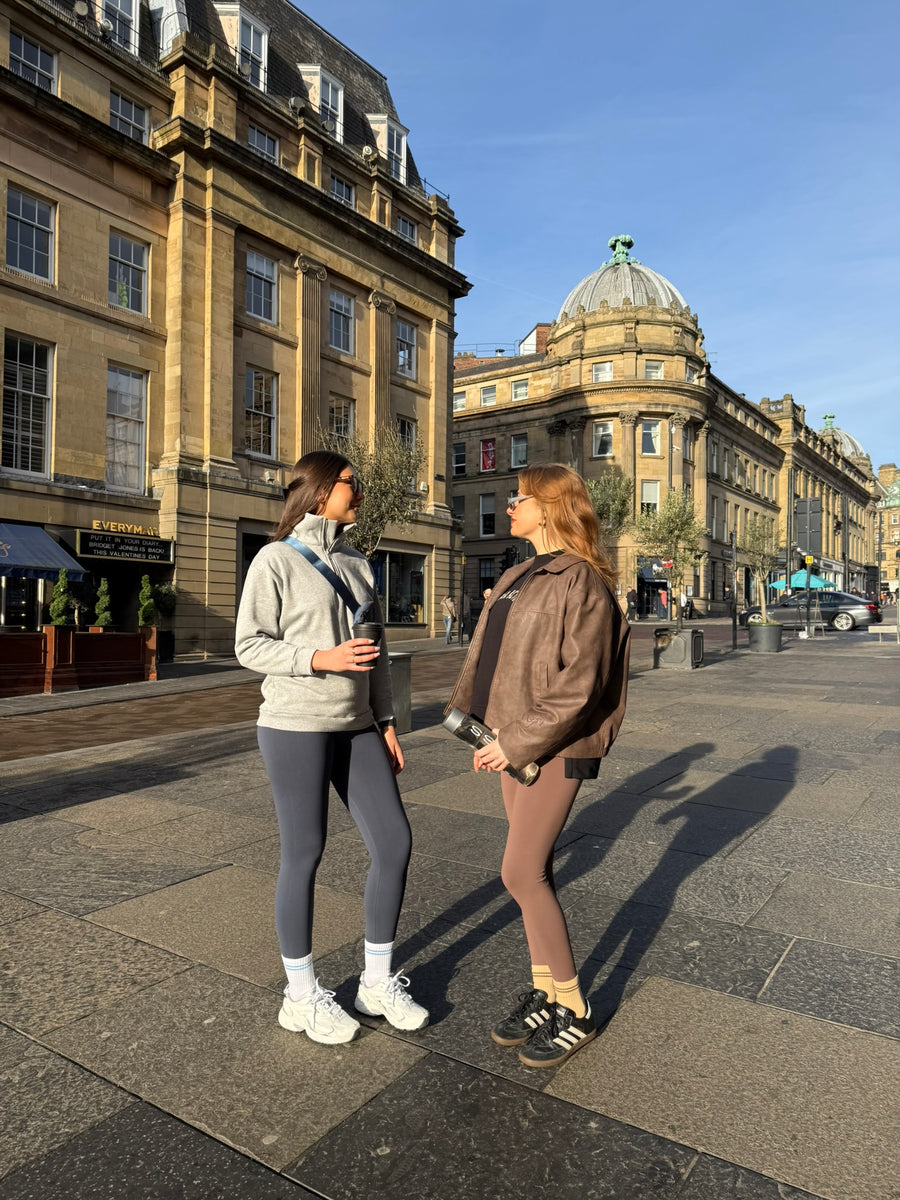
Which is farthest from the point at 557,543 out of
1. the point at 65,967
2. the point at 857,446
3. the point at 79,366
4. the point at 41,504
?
the point at 857,446

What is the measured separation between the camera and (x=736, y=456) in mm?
60906

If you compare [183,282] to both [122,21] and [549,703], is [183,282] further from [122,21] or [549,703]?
[549,703]

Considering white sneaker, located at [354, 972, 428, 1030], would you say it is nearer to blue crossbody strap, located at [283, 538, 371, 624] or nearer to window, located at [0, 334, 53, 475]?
blue crossbody strap, located at [283, 538, 371, 624]

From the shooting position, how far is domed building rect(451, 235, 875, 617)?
49.7 meters

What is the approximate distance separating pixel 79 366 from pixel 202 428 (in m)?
3.36

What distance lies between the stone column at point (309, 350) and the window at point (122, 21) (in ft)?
21.7

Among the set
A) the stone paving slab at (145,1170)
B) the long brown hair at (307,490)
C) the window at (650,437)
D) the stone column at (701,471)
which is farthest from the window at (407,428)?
the stone paving slab at (145,1170)

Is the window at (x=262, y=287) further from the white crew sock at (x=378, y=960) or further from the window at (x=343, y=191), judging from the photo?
the white crew sock at (x=378, y=960)

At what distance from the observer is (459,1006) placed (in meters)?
2.90

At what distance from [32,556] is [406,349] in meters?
16.5

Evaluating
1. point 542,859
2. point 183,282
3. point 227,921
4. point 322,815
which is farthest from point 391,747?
point 183,282

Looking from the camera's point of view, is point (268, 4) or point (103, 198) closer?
point (103, 198)

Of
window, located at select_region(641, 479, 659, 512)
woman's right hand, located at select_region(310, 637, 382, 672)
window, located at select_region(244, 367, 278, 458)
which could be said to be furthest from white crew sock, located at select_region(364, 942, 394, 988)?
window, located at select_region(641, 479, 659, 512)

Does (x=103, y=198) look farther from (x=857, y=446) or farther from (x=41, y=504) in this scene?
(x=857, y=446)
